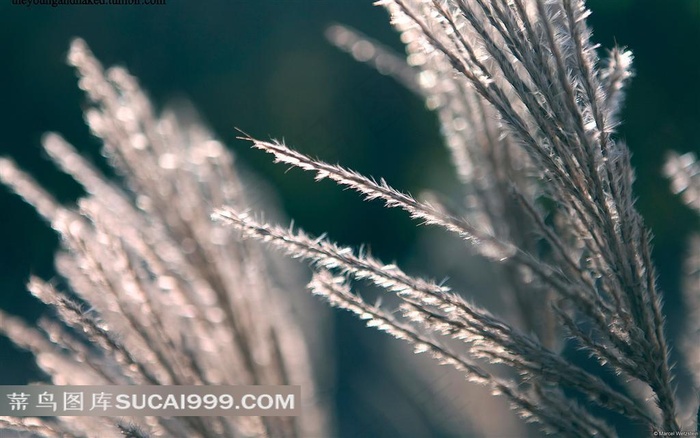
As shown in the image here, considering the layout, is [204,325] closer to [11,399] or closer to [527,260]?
[11,399]

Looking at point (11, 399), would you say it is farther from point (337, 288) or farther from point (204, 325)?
point (337, 288)

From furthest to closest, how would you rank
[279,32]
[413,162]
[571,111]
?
[279,32]
[413,162]
[571,111]

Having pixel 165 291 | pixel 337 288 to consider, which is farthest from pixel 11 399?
pixel 337 288

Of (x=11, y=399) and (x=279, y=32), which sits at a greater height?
(x=279, y=32)

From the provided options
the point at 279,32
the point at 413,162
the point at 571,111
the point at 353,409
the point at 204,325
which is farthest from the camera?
the point at 279,32

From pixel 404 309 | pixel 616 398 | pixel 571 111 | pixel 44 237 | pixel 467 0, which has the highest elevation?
pixel 44 237

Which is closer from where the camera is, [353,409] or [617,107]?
[617,107]

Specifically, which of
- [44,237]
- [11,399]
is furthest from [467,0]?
[44,237]
